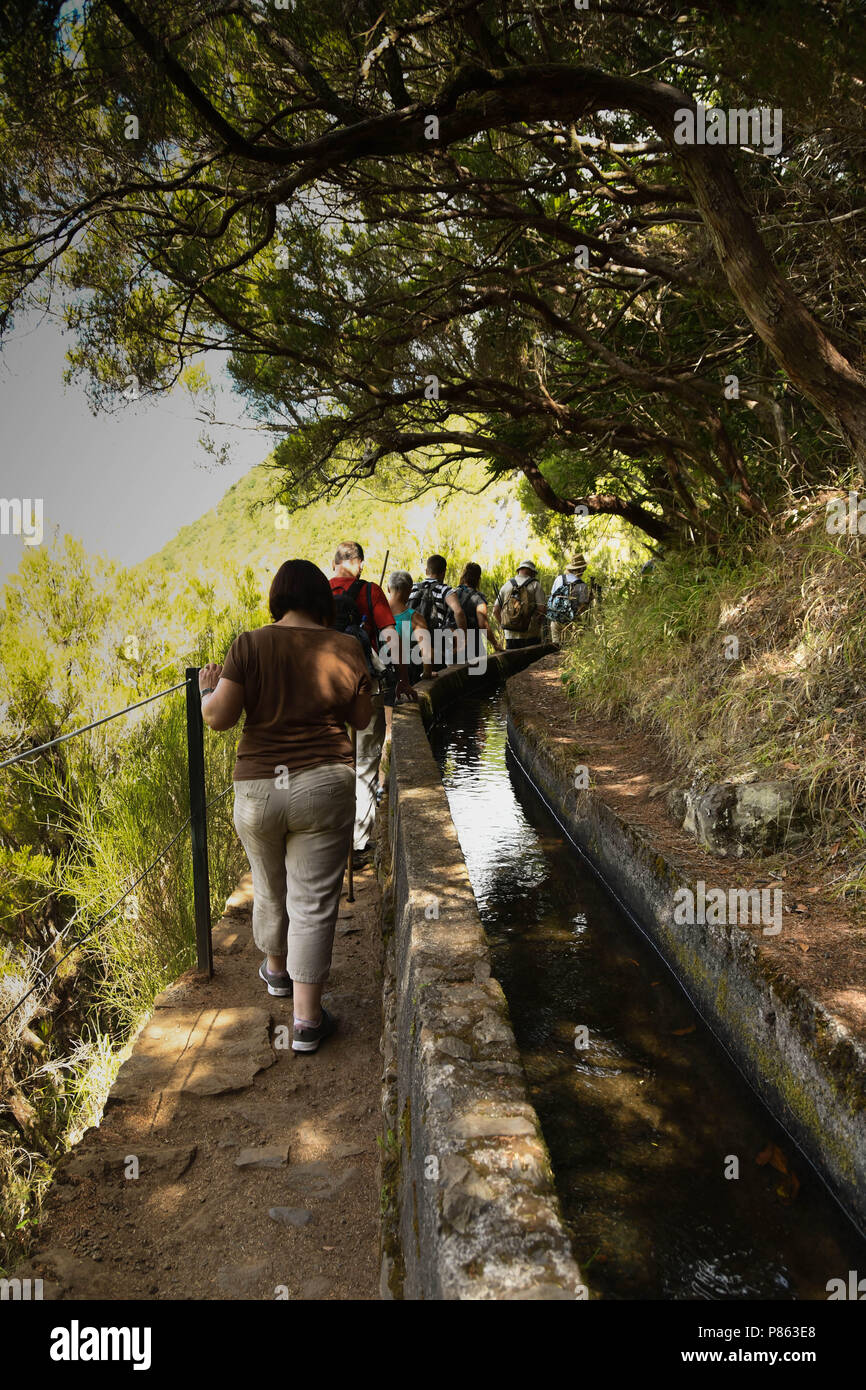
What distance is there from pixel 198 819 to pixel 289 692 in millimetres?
1125

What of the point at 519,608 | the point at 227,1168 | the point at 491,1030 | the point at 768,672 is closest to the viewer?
the point at 491,1030

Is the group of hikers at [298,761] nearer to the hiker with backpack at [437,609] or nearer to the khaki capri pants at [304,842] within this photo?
the khaki capri pants at [304,842]

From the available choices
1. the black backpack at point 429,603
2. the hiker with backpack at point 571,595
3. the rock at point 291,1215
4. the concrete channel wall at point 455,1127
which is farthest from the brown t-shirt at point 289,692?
the hiker with backpack at point 571,595

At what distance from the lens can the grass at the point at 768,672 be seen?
4441 millimetres

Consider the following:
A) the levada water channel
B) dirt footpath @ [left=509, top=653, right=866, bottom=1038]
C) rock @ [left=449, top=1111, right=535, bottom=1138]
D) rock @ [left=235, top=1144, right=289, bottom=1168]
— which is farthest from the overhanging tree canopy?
rock @ [left=235, top=1144, right=289, bottom=1168]

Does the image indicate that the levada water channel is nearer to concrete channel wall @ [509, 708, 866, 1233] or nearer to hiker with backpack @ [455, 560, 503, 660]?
concrete channel wall @ [509, 708, 866, 1233]

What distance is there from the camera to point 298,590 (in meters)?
3.68

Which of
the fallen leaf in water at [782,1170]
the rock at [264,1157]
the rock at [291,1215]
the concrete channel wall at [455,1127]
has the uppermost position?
the concrete channel wall at [455,1127]

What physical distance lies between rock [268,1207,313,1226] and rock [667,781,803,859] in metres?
2.67

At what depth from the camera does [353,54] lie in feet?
16.2

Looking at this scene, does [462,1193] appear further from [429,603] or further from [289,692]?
[429,603]

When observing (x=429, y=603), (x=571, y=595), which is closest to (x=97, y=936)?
(x=429, y=603)

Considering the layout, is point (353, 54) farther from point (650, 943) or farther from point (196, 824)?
point (650, 943)

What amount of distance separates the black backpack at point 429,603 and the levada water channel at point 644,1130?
433cm
